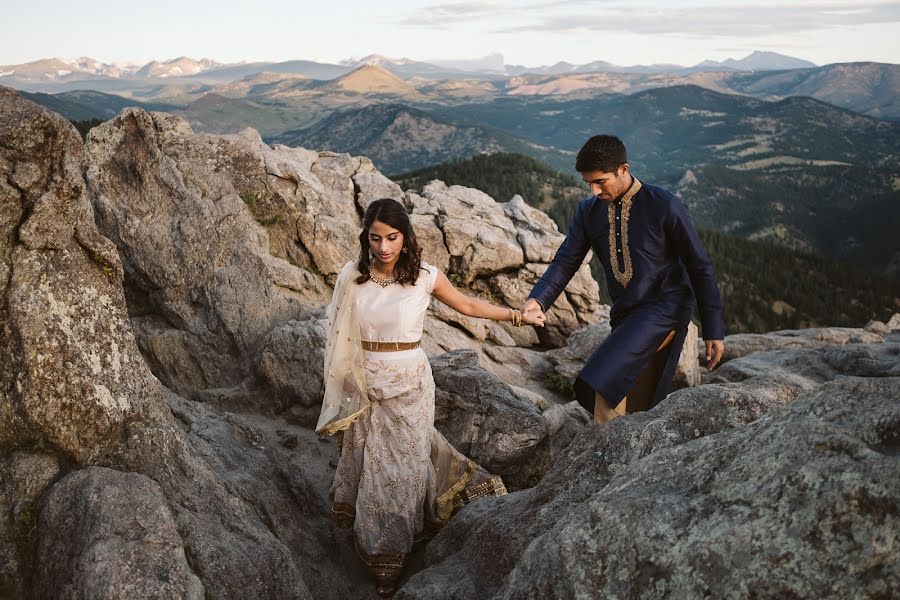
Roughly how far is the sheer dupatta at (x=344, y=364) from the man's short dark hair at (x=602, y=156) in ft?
10.0

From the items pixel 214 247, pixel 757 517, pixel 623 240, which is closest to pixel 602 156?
pixel 623 240

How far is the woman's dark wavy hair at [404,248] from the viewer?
6879 mm

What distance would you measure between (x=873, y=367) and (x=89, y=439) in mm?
16350

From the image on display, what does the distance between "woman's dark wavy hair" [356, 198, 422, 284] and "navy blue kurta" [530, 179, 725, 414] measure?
2.53 meters

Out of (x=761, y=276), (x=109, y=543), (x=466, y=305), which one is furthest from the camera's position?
(x=761, y=276)

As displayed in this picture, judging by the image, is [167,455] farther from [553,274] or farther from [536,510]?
[553,274]

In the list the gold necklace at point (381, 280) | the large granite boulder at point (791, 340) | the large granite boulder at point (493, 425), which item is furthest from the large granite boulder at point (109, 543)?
the large granite boulder at point (791, 340)

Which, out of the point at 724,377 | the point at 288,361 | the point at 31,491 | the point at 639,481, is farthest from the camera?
the point at 724,377

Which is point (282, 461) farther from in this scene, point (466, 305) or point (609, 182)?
point (609, 182)

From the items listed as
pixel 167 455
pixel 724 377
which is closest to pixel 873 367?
pixel 724 377

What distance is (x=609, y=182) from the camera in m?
7.58

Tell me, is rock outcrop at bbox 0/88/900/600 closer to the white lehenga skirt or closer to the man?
the white lehenga skirt

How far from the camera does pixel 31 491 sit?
529 centimetres

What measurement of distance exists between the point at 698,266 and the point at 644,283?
2.27ft
